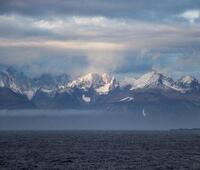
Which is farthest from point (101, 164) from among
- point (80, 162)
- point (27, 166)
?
point (27, 166)

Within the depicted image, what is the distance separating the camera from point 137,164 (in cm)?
14462

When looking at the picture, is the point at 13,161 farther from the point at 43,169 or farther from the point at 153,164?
the point at 153,164

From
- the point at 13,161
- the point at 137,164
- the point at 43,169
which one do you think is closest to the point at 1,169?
the point at 43,169

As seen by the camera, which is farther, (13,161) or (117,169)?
(13,161)

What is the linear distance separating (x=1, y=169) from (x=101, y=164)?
25.4 meters

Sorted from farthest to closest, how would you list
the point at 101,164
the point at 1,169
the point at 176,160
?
the point at 176,160
the point at 101,164
the point at 1,169

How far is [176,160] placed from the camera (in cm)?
15675

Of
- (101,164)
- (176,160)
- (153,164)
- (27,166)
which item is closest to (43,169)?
(27,166)

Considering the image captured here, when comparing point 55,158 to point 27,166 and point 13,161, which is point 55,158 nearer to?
point 13,161

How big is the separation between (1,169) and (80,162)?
2602 centimetres

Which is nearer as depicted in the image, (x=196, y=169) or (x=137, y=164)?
(x=196, y=169)

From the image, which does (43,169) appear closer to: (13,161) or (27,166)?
(27,166)

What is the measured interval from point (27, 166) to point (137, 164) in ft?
84.8

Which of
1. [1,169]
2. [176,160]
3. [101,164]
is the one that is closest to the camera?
[1,169]
